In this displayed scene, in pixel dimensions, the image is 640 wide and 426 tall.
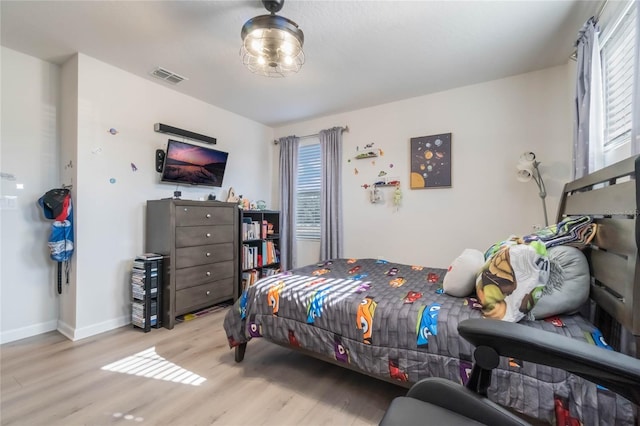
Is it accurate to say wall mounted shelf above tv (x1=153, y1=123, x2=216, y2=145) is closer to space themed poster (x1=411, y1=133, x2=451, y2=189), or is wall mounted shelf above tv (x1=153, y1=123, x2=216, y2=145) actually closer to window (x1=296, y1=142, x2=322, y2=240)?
window (x1=296, y1=142, x2=322, y2=240)

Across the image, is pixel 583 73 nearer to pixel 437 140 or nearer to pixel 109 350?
pixel 437 140

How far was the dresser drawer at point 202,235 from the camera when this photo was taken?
2.82m

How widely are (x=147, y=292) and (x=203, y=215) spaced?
888mm

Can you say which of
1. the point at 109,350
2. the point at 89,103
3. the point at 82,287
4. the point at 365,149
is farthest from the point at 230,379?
the point at 365,149

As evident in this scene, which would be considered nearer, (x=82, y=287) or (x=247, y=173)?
(x=82, y=287)

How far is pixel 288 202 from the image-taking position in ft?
13.8

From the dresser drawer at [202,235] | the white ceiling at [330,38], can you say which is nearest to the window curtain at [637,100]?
the white ceiling at [330,38]

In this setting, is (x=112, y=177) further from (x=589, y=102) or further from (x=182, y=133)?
(x=589, y=102)

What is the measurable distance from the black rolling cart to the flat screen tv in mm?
903

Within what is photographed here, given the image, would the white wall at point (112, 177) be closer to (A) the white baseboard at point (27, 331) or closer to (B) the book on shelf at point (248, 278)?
(A) the white baseboard at point (27, 331)

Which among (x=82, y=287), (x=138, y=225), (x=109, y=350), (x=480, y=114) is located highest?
(x=480, y=114)

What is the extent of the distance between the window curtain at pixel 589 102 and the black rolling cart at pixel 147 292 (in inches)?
140

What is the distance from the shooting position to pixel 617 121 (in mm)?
1773

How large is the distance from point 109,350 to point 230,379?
1.17m
